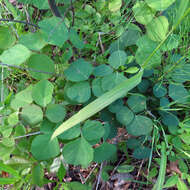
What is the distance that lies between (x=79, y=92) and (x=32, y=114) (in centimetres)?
24

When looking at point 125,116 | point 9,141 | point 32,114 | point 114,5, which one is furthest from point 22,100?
point 114,5

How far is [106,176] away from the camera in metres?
1.04

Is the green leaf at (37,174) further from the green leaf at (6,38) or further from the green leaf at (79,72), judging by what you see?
the green leaf at (6,38)

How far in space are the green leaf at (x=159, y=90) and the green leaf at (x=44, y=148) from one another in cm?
53

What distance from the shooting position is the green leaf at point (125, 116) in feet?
2.82

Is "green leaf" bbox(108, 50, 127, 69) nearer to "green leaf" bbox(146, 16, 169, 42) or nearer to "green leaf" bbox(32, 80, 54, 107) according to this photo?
"green leaf" bbox(146, 16, 169, 42)

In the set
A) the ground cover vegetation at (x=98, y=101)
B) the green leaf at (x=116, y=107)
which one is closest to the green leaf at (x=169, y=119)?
the ground cover vegetation at (x=98, y=101)

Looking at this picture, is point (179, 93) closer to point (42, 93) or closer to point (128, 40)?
point (128, 40)

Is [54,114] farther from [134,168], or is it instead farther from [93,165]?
[134,168]

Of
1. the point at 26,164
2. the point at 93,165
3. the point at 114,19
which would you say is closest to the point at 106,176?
the point at 93,165

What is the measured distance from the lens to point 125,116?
86 centimetres

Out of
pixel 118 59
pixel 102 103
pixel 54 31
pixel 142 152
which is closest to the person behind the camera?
pixel 102 103

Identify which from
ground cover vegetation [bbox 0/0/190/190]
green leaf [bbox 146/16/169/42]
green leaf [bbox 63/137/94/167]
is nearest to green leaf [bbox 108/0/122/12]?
ground cover vegetation [bbox 0/0/190/190]

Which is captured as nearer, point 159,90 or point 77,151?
point 77,151
